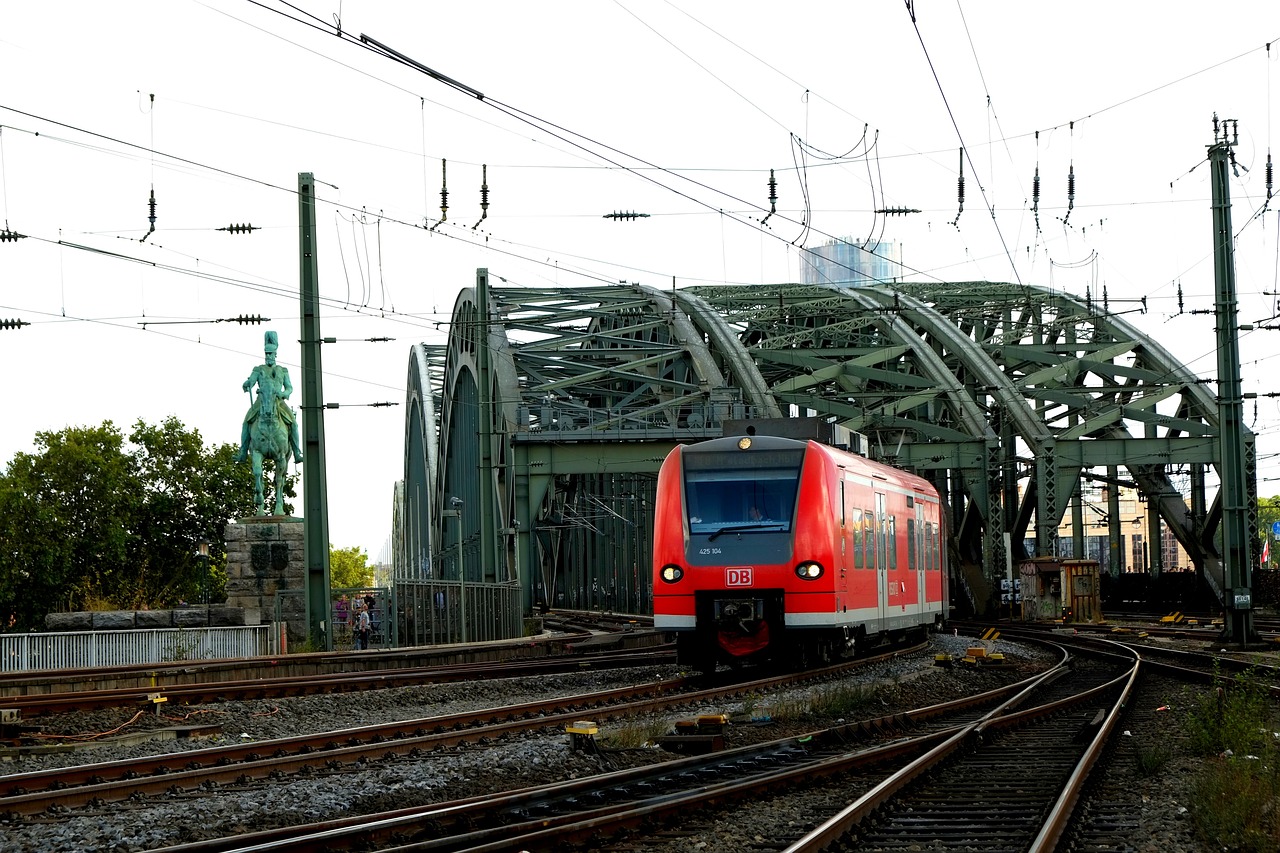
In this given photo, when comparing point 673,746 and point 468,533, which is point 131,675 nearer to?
point 673,746

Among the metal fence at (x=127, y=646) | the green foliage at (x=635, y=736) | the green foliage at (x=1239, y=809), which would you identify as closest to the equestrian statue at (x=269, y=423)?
the metal fence at (x=127, y=646)

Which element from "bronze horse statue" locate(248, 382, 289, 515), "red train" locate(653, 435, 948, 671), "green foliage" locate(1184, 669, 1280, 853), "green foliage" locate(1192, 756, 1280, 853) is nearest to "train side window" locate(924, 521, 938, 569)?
"red train" locate(653, 435, 948, 671)

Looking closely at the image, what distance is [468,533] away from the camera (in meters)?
59.3

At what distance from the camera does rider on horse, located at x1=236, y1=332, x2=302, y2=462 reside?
28.4m

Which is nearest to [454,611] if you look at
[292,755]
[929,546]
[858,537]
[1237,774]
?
[929,546]

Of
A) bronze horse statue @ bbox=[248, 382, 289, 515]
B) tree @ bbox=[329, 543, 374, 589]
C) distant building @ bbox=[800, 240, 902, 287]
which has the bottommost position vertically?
tree @ bbox=[329, 543, 374, 589]

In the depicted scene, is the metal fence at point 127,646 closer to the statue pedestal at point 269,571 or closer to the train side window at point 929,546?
the statue pedestal at point 269,571

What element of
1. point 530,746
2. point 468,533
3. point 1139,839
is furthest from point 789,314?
point 1139,839

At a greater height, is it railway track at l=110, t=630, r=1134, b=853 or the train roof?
the train roof

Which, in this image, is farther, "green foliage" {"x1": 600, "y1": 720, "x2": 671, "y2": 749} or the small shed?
the small shed

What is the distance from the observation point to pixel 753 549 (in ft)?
61.4

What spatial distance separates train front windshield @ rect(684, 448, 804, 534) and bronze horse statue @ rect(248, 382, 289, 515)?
456 inches

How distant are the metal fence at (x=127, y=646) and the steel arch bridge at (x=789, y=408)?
12238 mm

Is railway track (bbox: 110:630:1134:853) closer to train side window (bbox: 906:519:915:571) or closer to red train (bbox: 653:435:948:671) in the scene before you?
red train (bbox: 653:435:948:671)
